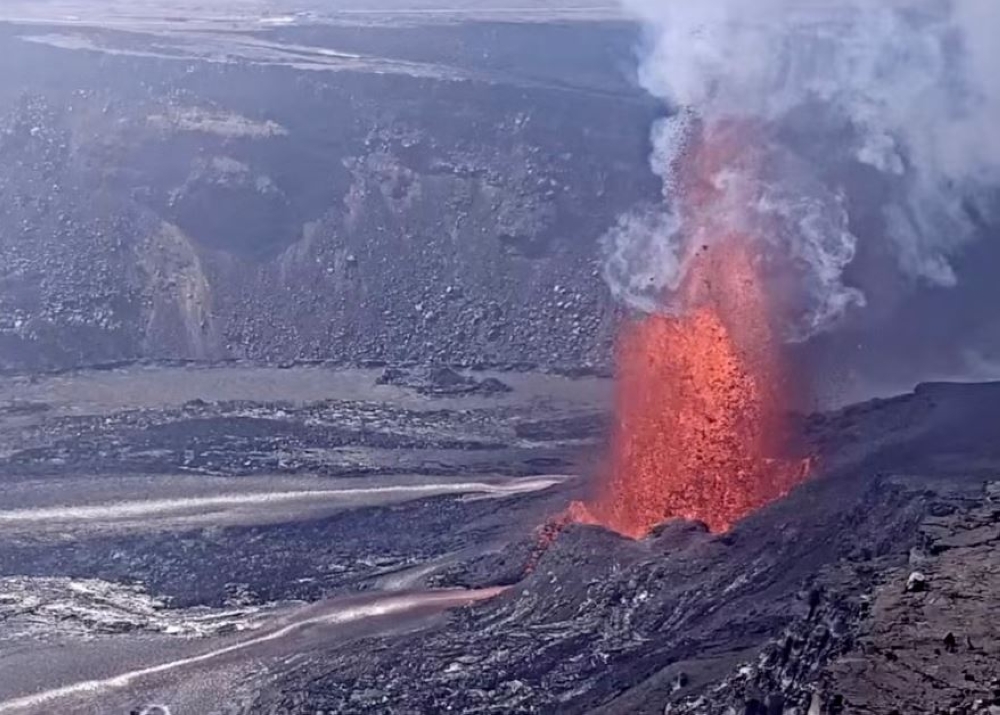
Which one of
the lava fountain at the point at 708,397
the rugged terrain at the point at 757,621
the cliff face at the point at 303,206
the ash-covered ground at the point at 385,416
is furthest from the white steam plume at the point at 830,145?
the rugged terrain at the point at 757,621

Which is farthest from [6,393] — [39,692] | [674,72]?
[674,72]

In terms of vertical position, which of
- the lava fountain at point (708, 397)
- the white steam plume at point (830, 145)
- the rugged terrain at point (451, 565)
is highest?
the white steam plume at point (830, 145)

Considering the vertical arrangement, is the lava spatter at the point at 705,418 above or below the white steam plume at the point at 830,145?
below

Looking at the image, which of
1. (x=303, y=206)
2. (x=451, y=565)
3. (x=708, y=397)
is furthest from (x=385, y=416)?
(x=303, y=206)

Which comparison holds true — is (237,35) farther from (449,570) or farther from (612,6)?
(449,570)

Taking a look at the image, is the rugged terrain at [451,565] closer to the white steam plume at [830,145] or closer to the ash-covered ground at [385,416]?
the ash-covered ground at [385,416]

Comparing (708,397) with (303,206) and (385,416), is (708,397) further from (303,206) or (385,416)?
(303,206)

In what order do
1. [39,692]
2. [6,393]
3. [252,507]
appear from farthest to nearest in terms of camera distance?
[6,393] → [252,507] → [39,692]
